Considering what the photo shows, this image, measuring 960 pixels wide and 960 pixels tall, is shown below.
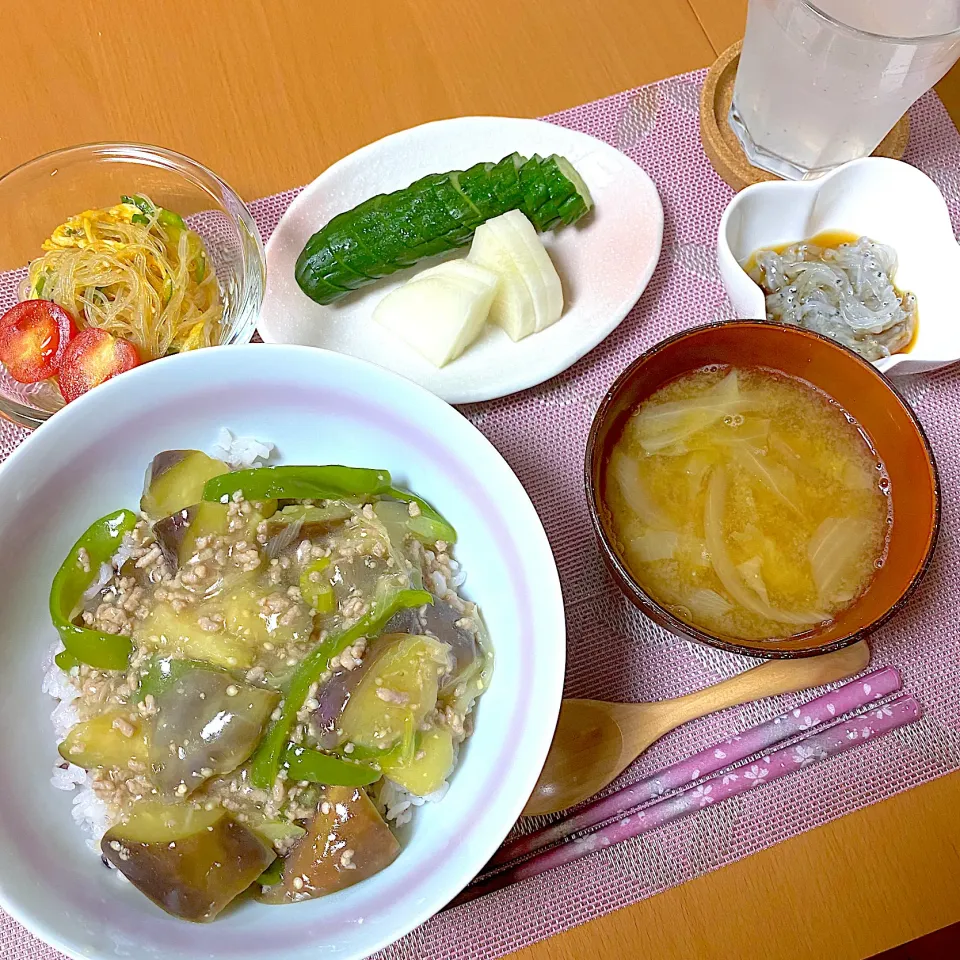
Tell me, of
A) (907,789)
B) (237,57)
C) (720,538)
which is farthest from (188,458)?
(907,789)

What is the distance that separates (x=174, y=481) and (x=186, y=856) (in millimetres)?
498

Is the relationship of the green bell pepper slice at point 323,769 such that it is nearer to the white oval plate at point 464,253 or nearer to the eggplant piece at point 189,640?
the eggplant piece at point 189,640

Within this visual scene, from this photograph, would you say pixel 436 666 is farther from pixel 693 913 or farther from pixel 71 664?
pixel 693 913

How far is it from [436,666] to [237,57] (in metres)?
1.36

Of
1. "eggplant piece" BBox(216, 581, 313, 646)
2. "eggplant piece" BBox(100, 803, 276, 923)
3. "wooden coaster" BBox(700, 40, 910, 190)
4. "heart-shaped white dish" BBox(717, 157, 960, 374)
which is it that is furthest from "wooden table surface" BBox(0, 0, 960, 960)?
"eggplant piece" BBox(100, 803, 276, 923)

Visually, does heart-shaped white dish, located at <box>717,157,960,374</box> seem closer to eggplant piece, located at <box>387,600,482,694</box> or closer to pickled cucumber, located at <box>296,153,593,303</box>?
pickled cucumber, located at <box>296,153,593,303</box>

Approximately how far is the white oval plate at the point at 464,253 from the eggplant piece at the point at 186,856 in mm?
Answer: 783

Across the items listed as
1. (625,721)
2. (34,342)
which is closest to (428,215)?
(34,342)

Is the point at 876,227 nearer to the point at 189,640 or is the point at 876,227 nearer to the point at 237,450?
the point at 237,450

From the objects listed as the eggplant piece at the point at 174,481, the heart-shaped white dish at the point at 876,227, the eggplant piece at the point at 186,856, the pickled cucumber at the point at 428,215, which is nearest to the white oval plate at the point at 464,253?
the pickled cucumber at the point at 428,215

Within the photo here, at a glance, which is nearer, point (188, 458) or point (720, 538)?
point (188, 458)

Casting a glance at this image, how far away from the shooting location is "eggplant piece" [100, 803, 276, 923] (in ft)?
3.53

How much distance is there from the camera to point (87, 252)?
1.51 metres

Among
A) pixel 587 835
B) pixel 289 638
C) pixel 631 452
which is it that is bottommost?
pixel 587 835
